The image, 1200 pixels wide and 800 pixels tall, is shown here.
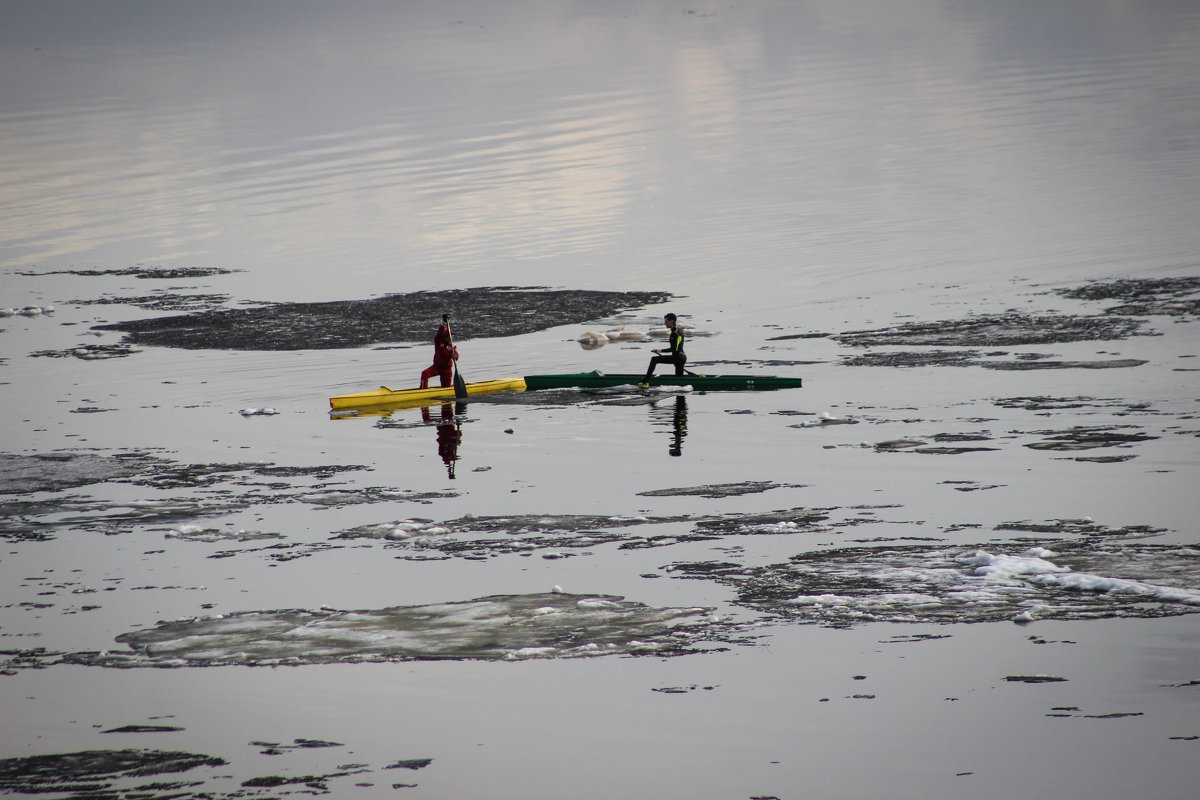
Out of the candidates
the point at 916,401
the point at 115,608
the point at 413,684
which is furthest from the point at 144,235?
→ the point at 413,684

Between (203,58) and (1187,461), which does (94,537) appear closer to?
(1187,461)

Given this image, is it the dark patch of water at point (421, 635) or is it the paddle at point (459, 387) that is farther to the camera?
the paddle at point (459, 387)

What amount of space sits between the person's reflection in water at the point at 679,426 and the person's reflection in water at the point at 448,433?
270cm

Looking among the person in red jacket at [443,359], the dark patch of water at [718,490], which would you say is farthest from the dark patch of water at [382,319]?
the dark patch of water at [718,490]

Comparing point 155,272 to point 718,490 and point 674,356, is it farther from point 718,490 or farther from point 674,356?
point 718,490

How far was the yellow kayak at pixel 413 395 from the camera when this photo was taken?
21672mm

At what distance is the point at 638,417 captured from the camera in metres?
20.4

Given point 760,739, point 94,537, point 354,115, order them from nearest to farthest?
1. point 760,739
2. point 94,537
3. point 354,115

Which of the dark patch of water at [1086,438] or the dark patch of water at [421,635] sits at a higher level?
the dark patch of water at [1086,438]

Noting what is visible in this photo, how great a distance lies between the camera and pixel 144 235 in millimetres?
43812

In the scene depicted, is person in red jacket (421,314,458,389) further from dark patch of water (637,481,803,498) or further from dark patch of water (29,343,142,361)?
dark patch of water (637,481,803,498)

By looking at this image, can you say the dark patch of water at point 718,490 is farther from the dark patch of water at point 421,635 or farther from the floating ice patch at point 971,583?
the dark patch of water at point 421,635

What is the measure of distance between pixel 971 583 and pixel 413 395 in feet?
40.1

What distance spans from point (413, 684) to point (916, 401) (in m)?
12.0
